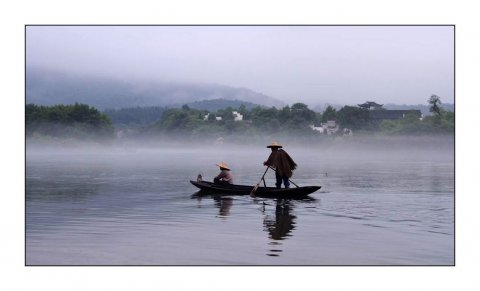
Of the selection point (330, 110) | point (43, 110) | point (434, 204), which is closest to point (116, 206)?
point (434, 204)

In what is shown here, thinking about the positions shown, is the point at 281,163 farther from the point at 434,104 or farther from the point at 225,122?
the point at 225,122

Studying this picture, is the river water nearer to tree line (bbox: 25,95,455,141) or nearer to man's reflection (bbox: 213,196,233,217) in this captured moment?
man's reflection (bbox: 213,196,233,217)

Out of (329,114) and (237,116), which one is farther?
(237,116)

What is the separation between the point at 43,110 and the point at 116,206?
59462 mm

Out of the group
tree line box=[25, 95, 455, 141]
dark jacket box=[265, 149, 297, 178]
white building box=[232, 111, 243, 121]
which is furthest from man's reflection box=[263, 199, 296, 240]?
white building box=[232, 111, 243, 121]

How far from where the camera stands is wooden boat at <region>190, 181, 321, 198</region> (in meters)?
16.7

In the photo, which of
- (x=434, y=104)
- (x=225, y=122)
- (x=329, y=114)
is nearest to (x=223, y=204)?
(x=434, y=104)

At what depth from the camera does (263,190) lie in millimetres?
17219

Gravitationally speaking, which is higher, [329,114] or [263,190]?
[329,114]

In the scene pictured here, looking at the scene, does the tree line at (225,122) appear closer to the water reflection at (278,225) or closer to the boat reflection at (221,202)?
the boat reflection at (221,202)

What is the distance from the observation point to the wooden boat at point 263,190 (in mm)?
16703

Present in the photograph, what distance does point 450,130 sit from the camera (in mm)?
54625

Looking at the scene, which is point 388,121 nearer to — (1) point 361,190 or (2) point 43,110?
(2) point 43,110

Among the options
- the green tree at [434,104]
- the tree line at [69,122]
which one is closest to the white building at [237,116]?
the tree line at [69,122]
